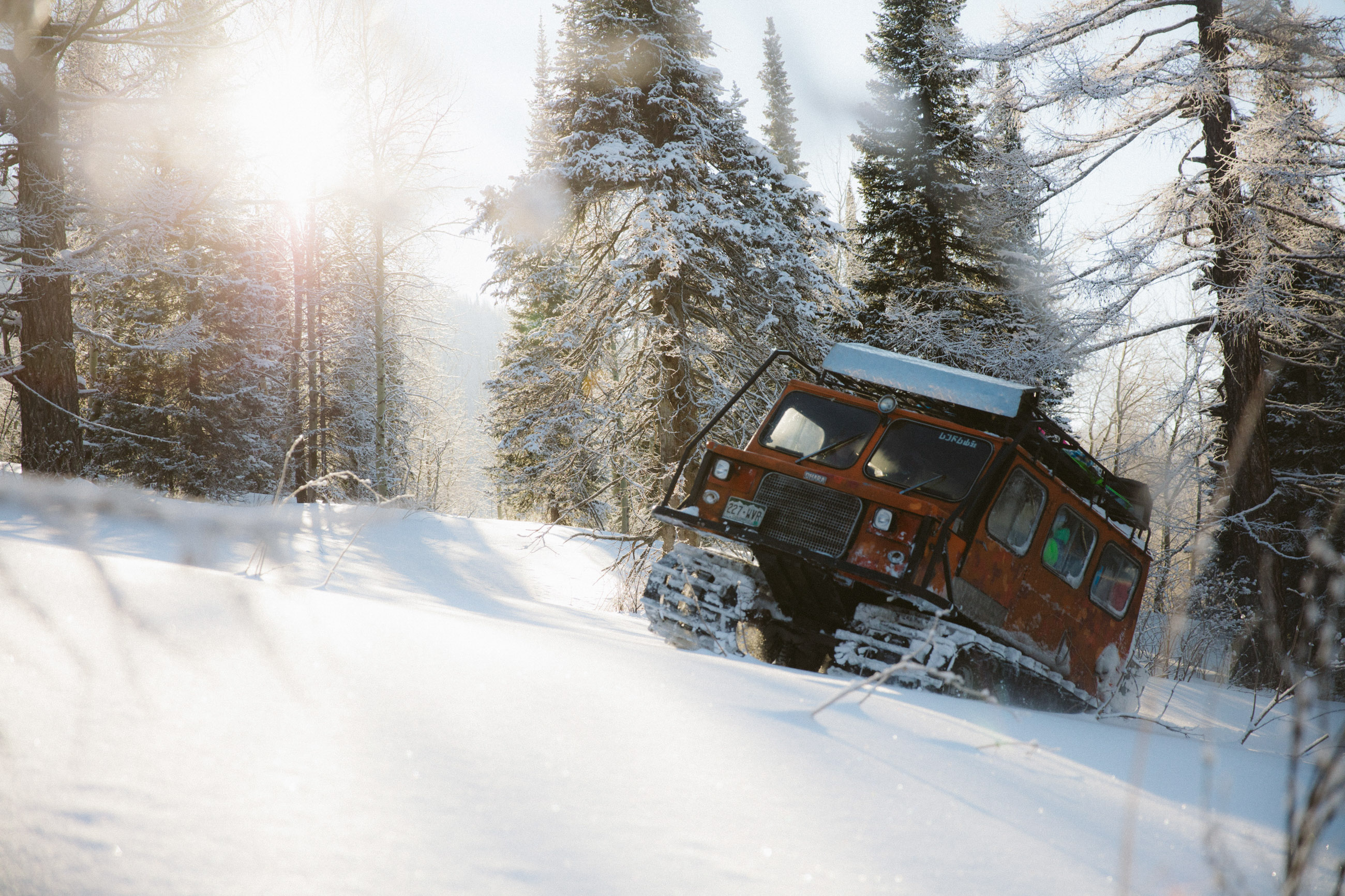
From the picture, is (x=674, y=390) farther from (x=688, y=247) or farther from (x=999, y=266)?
(x=999, y=266)

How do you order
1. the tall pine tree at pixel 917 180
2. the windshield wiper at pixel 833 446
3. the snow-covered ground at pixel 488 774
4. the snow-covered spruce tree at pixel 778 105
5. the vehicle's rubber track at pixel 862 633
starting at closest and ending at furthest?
the snow-covered ground at pixel 488 774, the vehicle's rubber track at pixel 862 633, the windshield wiper at pixel 833 446, the tall pine tree at pixel 917 180, the snow-covered spruce tree at pixel 778 105

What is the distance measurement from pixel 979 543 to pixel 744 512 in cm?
188

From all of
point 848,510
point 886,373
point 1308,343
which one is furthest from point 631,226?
point 1308,343

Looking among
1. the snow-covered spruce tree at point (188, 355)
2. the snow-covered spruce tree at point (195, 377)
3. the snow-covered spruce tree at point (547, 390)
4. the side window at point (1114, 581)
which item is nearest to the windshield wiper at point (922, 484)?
the side window at point (1114, 581)

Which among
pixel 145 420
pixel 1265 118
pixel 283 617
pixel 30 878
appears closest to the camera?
pixel 30 878

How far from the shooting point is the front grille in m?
5.69

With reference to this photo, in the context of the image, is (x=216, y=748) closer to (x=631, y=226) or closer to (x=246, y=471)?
(x=631, y=226)

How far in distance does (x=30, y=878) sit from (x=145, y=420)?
20730mm

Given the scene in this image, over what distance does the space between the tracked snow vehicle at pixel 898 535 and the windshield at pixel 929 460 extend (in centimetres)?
1

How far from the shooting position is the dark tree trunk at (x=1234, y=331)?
9.66 meters

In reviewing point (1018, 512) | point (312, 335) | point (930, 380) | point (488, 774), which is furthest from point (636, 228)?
point (312, 335)

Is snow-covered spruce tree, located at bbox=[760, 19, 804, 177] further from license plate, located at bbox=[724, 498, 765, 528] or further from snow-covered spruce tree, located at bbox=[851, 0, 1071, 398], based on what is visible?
license plate, located at bbox=[724, 498, 765, 528]

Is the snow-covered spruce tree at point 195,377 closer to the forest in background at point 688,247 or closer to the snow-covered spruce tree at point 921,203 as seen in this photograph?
the forest in background at point 688,247

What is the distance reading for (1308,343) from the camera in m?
10.1
